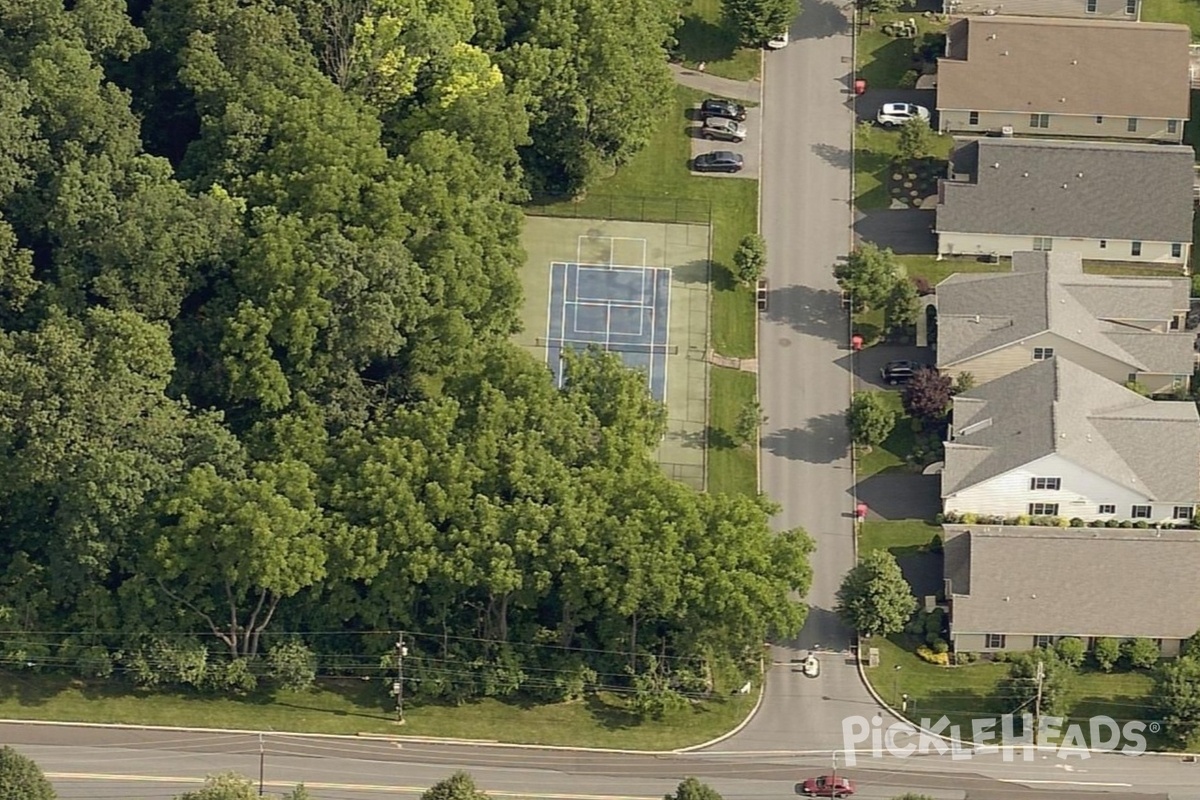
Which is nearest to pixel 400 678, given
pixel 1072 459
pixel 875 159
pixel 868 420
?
pixel 868 420

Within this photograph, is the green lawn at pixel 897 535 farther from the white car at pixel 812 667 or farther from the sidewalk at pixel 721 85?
the sidewalk at pixel 721 85

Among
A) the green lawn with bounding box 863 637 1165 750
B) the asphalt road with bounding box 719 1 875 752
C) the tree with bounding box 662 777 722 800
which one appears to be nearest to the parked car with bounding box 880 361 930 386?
the asphalt road with bounding box 719 1 875 752

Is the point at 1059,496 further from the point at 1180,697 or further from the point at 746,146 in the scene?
the point at 746,146

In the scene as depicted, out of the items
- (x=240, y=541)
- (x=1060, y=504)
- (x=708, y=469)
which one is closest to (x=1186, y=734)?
(x=1060, y=504)

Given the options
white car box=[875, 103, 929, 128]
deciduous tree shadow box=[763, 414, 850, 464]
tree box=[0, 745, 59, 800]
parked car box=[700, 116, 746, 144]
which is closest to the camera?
tree box=[0, 745, 59, 800]

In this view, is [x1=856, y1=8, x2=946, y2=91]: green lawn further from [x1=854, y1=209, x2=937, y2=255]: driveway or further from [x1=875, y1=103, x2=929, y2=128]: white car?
[x1=854, y1=209, x2=937, y2=255]: driveway

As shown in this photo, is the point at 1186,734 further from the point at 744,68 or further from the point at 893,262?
the point at 744,68
